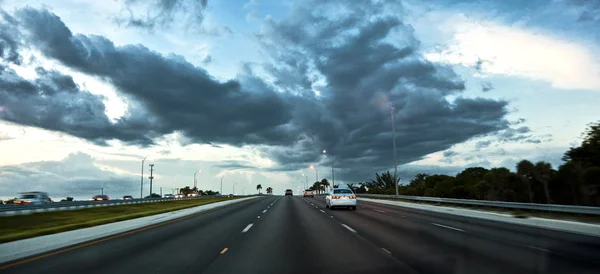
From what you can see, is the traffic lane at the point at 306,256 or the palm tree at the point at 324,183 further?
the palm tree at the point at 324,183

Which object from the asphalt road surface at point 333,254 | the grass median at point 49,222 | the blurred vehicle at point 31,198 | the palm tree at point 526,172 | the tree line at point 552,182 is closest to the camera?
the asphalt road surface at point 333,254

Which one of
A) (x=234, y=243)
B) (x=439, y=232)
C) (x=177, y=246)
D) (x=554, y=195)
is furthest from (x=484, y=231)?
(x=554, y=195)

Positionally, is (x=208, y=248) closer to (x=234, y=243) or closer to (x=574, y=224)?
(x=234, y=243)

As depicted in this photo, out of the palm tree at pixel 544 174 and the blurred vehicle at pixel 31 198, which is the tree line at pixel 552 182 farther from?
the blurred vehicle at pixel 31 198

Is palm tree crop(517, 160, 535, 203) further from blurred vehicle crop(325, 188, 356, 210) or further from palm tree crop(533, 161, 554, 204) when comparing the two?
blurred vehicle crop(325, 188, 356, 210)

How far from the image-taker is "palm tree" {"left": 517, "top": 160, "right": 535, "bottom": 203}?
2817cm

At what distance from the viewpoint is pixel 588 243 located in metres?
10.8

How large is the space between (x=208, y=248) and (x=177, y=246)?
1.08 meters

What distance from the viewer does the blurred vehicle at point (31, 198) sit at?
39.7 m

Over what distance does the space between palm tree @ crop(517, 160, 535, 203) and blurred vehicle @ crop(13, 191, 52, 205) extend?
4271 cm

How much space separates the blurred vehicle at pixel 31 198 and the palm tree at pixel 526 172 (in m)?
42.7

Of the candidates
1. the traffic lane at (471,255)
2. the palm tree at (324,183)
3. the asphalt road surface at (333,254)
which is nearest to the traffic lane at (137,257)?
the asphalt road surface at (333,254)

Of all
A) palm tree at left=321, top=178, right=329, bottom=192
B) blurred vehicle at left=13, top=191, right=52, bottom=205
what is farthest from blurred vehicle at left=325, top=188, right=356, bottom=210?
palm tree at left=321, top=178, right=329, bottom=192

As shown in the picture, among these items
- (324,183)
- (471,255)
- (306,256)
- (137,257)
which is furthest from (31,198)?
(324,183)
